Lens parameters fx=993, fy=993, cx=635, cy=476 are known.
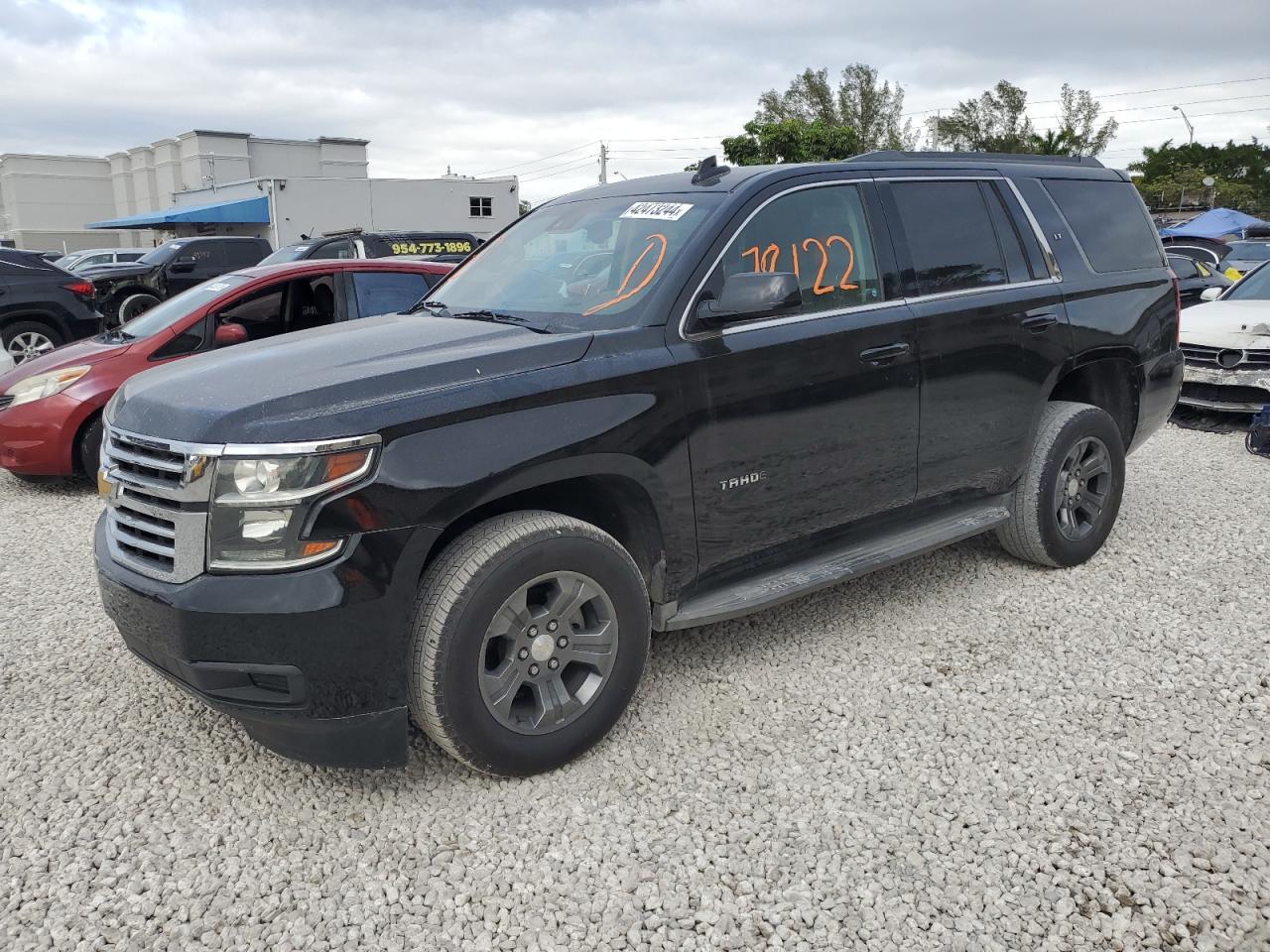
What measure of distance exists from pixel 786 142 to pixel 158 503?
4374 cm

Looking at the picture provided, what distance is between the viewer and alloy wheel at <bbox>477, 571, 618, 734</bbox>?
303cm

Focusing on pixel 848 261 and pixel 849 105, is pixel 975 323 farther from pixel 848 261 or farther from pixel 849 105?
pixel 849 105

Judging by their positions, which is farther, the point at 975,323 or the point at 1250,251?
the point at 1250,251

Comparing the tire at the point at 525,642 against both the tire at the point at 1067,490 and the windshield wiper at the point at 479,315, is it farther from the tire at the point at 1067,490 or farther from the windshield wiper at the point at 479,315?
the tire at the point at 1067,490

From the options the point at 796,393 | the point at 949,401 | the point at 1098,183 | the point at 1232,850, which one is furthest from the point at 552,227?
the point at 1232,850

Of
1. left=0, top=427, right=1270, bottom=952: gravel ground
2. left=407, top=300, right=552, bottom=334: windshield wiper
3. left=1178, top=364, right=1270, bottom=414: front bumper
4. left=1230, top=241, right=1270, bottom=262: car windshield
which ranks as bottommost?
left=0, top=427, right=1270, bottom=952: gravel ground

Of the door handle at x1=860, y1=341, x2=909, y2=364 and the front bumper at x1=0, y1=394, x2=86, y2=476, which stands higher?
the door handle at x1=860, y1=341, x2=909, y2=364

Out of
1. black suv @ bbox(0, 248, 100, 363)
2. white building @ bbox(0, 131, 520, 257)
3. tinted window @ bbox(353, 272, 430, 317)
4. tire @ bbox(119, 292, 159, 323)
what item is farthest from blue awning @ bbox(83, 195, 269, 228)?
tinted window @ bbox(353, 272, 430, 317)

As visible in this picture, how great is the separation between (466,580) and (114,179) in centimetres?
8368

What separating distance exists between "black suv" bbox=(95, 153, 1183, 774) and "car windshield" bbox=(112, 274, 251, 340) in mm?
3376

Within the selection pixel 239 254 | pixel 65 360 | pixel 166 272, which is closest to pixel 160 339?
pixel 65 360

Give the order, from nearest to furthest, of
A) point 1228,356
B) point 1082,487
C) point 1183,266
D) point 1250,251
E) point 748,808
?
point 748,808 → point 1082,487 → point 1228,356 → point 1183,266 → point 1250,251

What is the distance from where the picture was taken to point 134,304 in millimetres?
18047

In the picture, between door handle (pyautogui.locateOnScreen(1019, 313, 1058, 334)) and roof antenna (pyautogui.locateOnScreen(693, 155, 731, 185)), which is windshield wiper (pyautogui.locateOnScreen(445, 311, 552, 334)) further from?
door handle (pyautogui.locateOnScreen(1019, 313, 1058, 334))
